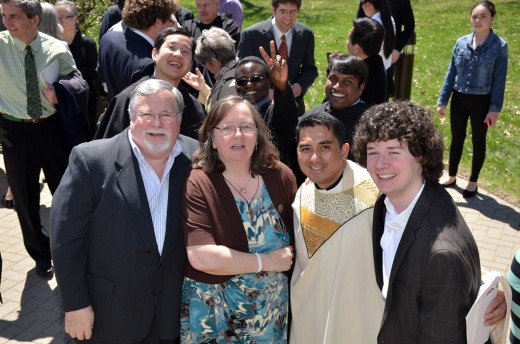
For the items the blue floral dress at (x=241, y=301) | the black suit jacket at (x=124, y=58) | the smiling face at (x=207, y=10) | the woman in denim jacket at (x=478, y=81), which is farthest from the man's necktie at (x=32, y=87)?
the woman in denim jacket at (x=478, y=81)

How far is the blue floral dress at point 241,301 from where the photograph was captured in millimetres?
3127

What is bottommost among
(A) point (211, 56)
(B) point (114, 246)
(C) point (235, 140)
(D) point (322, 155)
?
(B) point (114, 246)

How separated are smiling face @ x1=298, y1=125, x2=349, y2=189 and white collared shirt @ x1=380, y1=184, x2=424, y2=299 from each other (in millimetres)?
414

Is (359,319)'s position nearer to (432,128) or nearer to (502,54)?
(432,128)

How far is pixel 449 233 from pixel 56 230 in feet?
6.16

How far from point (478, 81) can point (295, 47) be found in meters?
2.08

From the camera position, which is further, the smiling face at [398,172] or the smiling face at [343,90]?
the smiling face at [343,90]

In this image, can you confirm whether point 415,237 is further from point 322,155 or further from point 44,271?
point 44,271

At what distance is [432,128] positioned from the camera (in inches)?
107

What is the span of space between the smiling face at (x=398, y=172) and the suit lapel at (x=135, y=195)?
117cm

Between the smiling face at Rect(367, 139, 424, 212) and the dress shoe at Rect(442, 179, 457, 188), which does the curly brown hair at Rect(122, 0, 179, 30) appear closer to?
the smiling face at Rect(367, 139, 424, 212)

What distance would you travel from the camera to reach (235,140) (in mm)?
3121

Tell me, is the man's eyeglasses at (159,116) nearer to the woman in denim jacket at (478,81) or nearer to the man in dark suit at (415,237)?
the man in dark suit at (415,237)

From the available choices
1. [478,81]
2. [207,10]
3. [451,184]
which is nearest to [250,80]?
[207,10]
